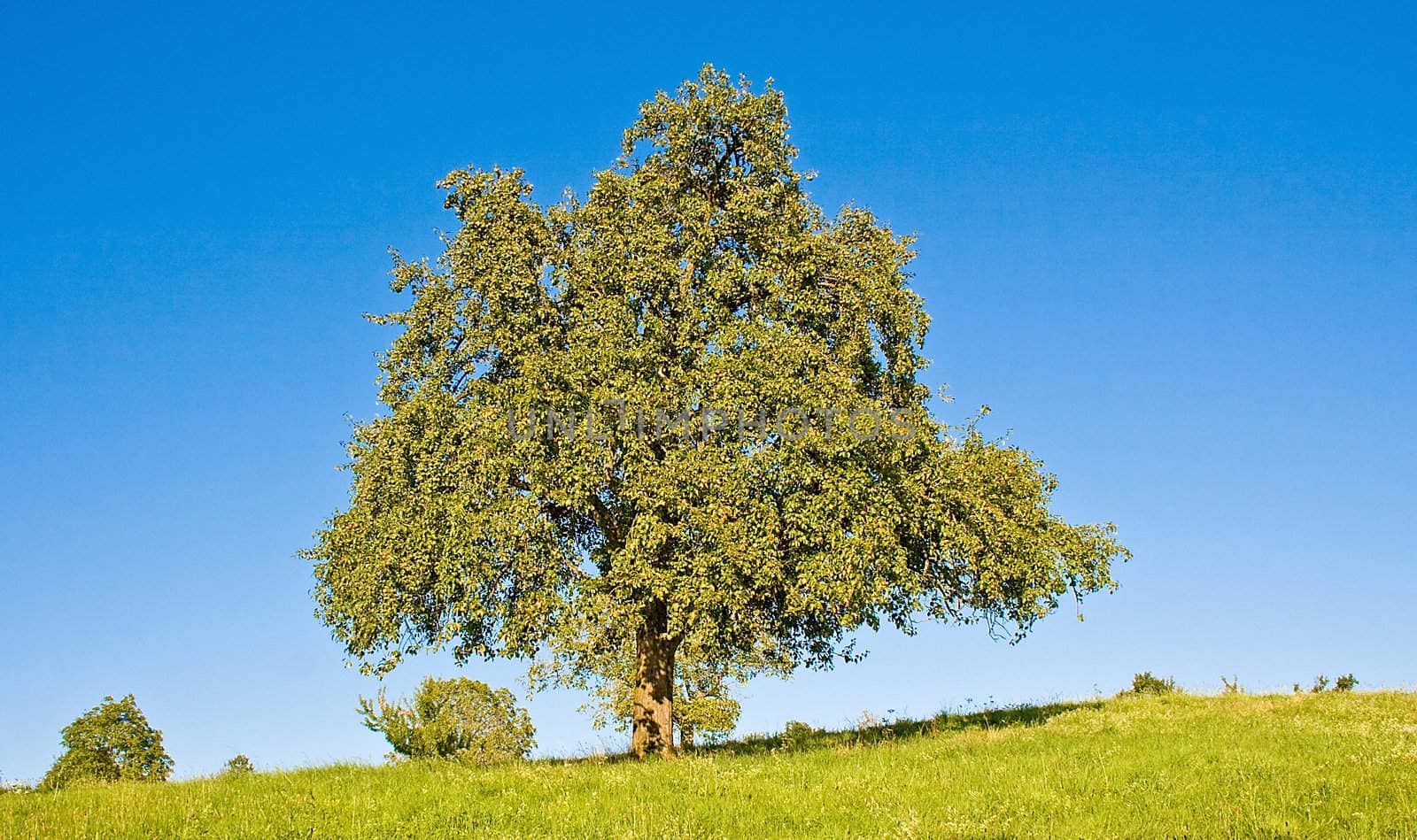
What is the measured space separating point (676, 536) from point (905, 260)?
10988 mm

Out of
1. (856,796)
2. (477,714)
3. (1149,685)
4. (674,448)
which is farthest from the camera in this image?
(477,714)

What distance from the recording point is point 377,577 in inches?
1029

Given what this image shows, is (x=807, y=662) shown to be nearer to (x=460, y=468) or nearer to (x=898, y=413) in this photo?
(x=898, y=413)

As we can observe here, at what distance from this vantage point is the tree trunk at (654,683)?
27.5 meters

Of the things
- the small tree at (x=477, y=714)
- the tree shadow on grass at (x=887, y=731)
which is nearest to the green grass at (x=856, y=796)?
the tree shadow on grass at (x=887, y=731)

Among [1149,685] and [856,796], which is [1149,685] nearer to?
[1149,685]

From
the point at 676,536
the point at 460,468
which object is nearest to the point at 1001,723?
the point at 676,536

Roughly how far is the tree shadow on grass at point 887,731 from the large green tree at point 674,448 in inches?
85.6

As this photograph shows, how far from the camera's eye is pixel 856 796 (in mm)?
18250

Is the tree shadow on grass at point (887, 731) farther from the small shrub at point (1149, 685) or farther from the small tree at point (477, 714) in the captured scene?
the small tree at point (477, 714)

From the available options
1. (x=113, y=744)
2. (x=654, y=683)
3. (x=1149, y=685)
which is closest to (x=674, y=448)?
(x=654, y=683)

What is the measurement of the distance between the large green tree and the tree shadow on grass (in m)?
2.17

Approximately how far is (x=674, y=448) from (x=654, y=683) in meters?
7.14

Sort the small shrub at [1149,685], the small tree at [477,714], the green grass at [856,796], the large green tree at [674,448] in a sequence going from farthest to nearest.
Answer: the small tree at [477,714]
the small shrub at [1149,685]
the large green tree at [674,448]
the green grass at [856,796]
